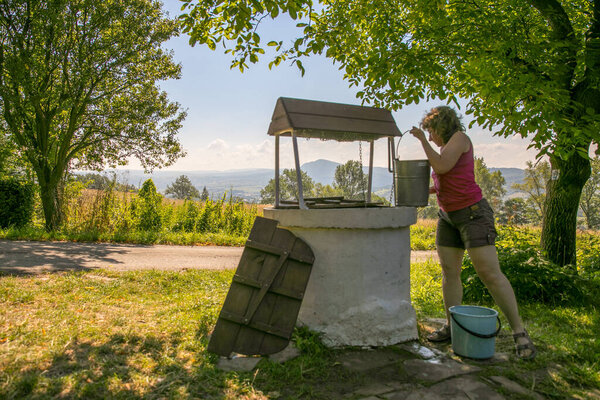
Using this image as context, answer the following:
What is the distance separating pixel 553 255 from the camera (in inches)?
253

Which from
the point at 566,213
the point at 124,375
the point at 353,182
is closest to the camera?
the point at 124,375

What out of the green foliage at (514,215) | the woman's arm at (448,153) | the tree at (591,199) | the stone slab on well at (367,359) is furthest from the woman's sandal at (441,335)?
the tree at (591,199)

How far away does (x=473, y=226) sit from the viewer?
3.37 meters

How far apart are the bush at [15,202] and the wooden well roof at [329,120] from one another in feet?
36.0

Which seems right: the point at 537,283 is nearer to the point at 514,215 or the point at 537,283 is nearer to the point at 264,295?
the point at 264,295

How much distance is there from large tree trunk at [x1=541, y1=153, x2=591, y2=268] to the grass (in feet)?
5.05

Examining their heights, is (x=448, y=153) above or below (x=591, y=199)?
above

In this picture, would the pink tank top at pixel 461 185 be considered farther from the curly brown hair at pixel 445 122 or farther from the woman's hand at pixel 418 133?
the woman's hand at pixel 418 133

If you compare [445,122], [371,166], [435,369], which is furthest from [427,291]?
[445,122]

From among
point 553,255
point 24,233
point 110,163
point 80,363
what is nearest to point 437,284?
point 553,255

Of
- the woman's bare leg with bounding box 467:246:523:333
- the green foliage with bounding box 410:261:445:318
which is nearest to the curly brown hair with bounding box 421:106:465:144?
the woman's bare leg with bounding box 467:246:523:333

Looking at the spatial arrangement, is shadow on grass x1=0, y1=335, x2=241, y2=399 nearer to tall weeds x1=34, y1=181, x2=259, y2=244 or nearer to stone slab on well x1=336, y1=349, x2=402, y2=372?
stone slab on well x1=336, y1=349, x2=402, y2=372

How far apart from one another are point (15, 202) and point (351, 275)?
1203 cm

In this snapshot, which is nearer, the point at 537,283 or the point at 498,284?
the point at 498,284
